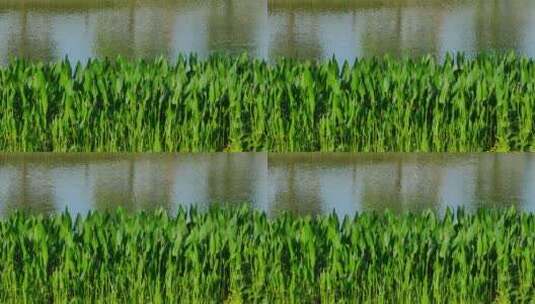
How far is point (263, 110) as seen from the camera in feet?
17.1

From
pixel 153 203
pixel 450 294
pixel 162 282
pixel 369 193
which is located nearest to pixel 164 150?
pixel 153 203

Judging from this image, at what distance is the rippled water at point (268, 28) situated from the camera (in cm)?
537

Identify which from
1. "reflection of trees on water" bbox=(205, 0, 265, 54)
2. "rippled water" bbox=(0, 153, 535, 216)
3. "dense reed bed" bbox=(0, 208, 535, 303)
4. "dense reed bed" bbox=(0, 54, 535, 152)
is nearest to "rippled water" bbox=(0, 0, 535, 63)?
"reflection of trees on water" bbox=(205, 0, 265, 54)

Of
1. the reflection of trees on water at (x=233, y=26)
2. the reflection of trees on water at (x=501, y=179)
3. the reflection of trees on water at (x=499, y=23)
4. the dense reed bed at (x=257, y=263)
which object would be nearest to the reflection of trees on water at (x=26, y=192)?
the dense reed bed at (x=257, y=263)

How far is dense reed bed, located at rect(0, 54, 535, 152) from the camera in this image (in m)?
5.21

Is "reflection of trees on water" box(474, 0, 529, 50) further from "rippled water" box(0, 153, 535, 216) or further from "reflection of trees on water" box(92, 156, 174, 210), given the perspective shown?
"reflection of trees on water" box(92, 156, 174, 210)

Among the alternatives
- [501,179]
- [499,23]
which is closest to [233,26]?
[499,23]

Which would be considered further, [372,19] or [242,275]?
[372,19]

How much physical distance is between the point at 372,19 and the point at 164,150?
1.06 metres

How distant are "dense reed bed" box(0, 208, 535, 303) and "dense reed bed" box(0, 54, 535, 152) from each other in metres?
0.34

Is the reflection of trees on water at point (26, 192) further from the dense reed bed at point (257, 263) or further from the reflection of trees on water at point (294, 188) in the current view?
the reflection of trees on water at point (294, 188)

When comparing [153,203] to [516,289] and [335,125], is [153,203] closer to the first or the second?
[335,125]

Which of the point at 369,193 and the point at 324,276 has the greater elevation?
the point at 369,193

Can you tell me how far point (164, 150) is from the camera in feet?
17.1
